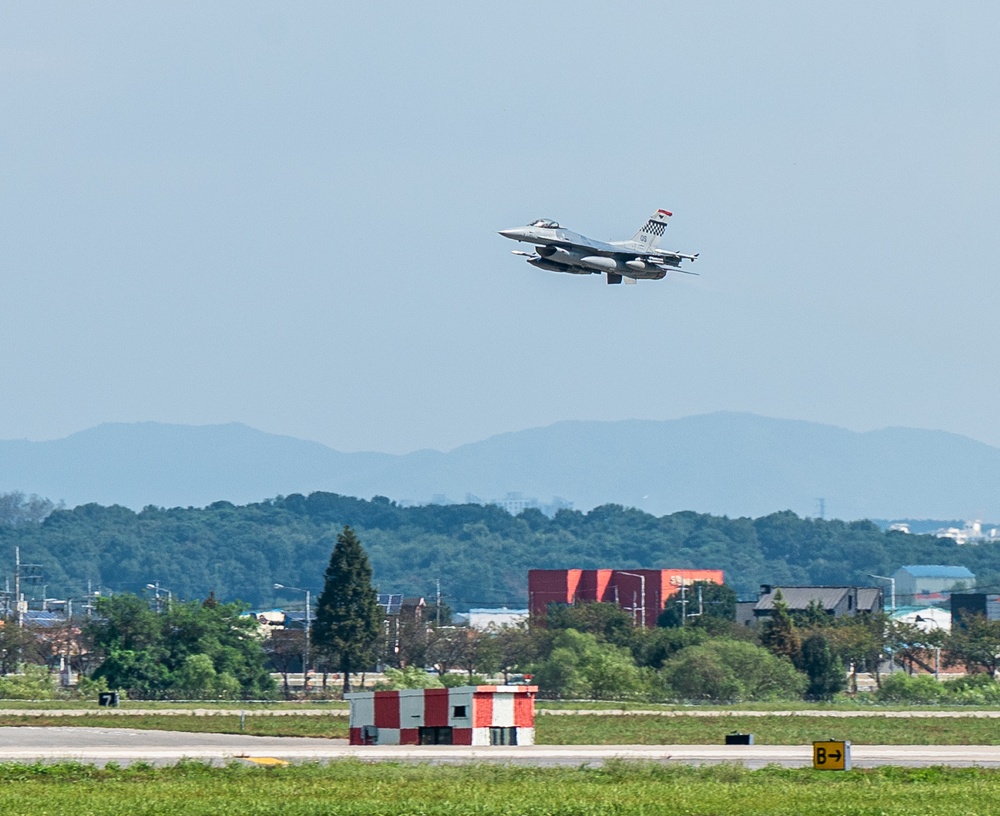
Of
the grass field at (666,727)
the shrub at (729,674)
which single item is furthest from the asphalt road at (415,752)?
the shrub at (729,674)

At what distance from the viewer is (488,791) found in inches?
1622

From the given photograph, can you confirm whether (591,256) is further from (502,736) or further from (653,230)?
(502,736)

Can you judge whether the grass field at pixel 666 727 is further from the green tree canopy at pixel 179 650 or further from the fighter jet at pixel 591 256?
the green tree canopy at pixel 179 650

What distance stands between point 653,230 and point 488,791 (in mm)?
44143

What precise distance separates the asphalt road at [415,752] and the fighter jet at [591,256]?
2269 cm

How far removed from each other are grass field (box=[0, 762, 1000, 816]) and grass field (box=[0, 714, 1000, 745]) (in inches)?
788

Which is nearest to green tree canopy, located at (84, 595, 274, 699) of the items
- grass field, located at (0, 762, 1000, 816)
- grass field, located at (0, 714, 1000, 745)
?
grass field, located at (0, 714, 1000, 745)

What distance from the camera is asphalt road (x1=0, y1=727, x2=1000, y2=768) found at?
52.5m

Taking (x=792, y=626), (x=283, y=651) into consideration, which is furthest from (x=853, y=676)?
(x=283, y=651)

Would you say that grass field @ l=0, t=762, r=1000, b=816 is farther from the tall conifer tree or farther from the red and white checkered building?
the tall conifer tree

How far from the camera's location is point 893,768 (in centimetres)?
4878

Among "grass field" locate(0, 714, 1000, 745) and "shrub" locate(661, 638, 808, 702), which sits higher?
"shrub" locate(661, 638, 808, 702)

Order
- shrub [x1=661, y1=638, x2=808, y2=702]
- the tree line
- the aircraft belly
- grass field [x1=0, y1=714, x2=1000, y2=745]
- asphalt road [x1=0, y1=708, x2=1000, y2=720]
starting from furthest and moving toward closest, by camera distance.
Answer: the tree line
shrub [x1=661, y1=638, x2=808, y2=702]
asphalt road [x1=0, y1=708, x2=1000, y2=720]
the aircraft belly
grass field [x1=0, y1=714, x2=1000, y2=745]

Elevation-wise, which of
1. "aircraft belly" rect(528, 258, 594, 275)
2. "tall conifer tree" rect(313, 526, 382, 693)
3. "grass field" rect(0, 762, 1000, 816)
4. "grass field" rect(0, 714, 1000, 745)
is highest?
"aircraft belly" rect(528, 258, 594, 275)
